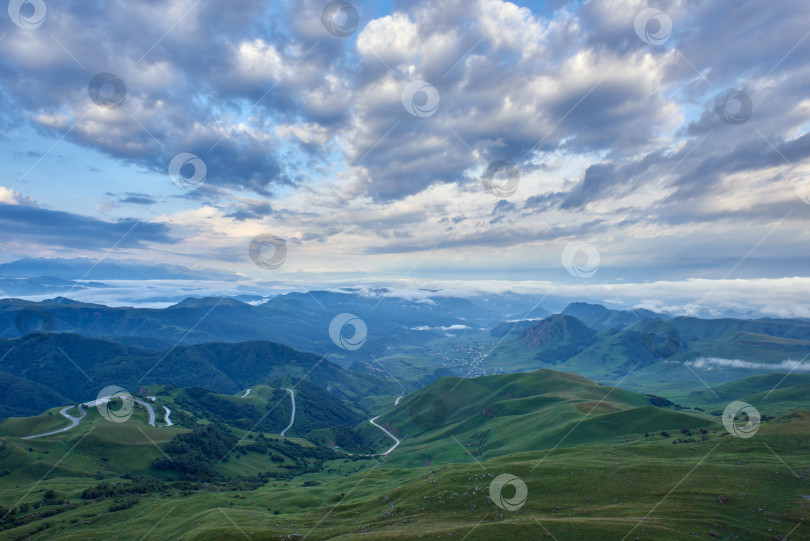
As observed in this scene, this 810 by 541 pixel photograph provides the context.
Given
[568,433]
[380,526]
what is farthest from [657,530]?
[568,433]

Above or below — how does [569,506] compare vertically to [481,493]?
below

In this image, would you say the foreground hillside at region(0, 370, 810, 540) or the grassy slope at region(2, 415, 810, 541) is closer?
the grassy slope at region(2, 415, 810, 541)

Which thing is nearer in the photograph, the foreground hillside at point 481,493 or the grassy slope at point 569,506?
the grassy slope at point 569,506

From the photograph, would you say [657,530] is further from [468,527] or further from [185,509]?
[185,509]

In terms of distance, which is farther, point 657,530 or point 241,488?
point 241,488

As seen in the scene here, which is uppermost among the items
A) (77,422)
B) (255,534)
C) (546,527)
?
(77,422)

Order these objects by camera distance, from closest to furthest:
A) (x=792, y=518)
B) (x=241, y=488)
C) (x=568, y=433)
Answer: (x=792, y=518)
(x=241, y=488)
(x=568, y=433)

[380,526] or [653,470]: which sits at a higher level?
[653,470]

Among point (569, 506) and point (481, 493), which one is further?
point (481, 493)

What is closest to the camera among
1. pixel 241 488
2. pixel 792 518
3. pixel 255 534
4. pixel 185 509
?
pixel 792 518

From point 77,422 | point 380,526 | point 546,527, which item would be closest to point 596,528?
point 546,527
